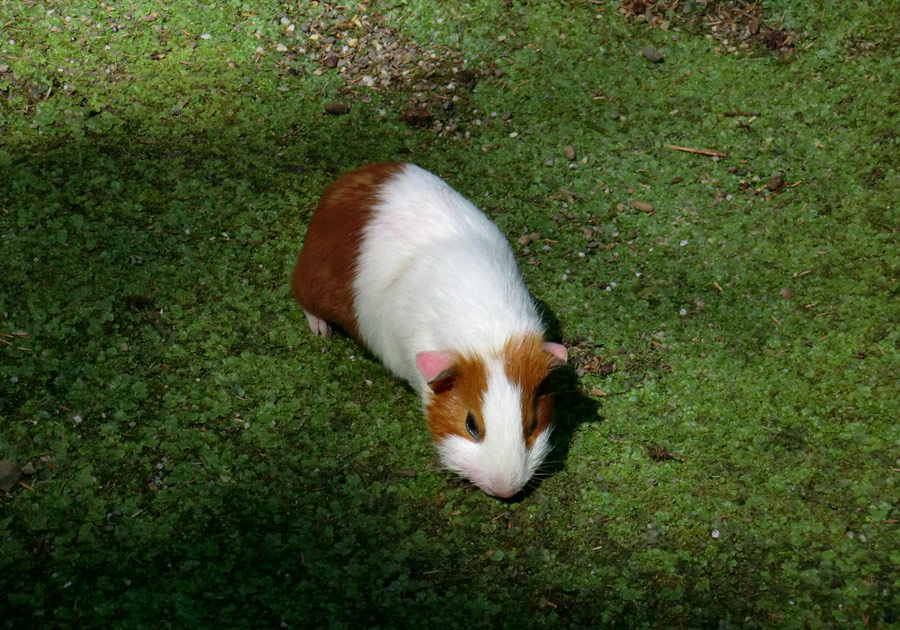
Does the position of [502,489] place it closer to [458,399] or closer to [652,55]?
[458,399]

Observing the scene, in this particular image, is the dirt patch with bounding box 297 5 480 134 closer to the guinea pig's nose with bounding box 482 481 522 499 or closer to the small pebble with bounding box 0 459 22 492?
the guinea pig's nose with bounding box 482 481 522 499

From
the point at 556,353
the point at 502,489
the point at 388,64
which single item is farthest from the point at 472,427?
the point at 388,64

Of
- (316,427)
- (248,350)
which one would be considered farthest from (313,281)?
(316,427)

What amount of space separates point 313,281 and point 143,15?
2580 millimetres

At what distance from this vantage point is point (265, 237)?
4355mm

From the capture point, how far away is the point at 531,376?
3.24 meters

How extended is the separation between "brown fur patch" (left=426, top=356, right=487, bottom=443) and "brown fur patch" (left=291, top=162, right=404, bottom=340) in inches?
29.1

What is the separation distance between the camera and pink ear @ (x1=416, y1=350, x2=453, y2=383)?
124 inches

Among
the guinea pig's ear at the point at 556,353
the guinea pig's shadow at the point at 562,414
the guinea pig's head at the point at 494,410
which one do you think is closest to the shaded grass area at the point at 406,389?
the guinea pig's shadow at the point at 562,414

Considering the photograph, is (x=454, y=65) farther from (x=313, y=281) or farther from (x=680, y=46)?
Answer: (x=313, y=281)

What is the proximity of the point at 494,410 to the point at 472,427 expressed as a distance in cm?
17

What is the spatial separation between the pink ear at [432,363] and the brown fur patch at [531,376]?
245mm

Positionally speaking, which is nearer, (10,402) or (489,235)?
(10,402)

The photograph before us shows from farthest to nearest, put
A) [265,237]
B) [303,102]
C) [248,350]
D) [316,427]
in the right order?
[303,102] < [265,237] < [248,350] < [316,427]
